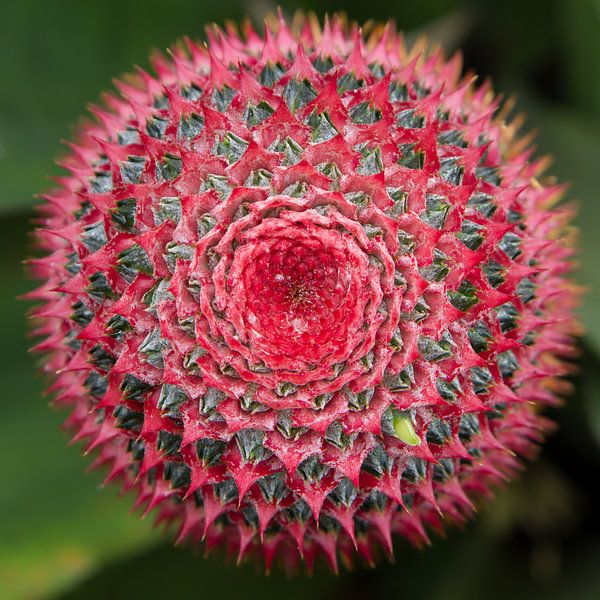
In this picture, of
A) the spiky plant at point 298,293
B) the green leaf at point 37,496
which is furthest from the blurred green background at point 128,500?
the spiky plant at point 298,293

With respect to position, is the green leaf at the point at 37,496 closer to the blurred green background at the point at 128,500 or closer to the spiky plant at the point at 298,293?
the blurred green background at the point at 128,500

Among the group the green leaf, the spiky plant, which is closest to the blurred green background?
the green leaf

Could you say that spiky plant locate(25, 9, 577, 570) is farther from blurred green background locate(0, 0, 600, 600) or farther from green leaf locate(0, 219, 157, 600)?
blurred green background locate(0, 0, 600, 600)

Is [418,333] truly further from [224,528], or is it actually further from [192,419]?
[224,528]

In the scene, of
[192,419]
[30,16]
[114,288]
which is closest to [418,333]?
[192,419]

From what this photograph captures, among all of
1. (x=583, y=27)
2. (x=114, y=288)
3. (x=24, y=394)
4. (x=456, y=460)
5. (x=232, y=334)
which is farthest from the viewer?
(x=24, y=394)

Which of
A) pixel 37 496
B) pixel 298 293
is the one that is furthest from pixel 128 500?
pixel 298 293

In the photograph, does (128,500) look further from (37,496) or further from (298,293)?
(298,293)
